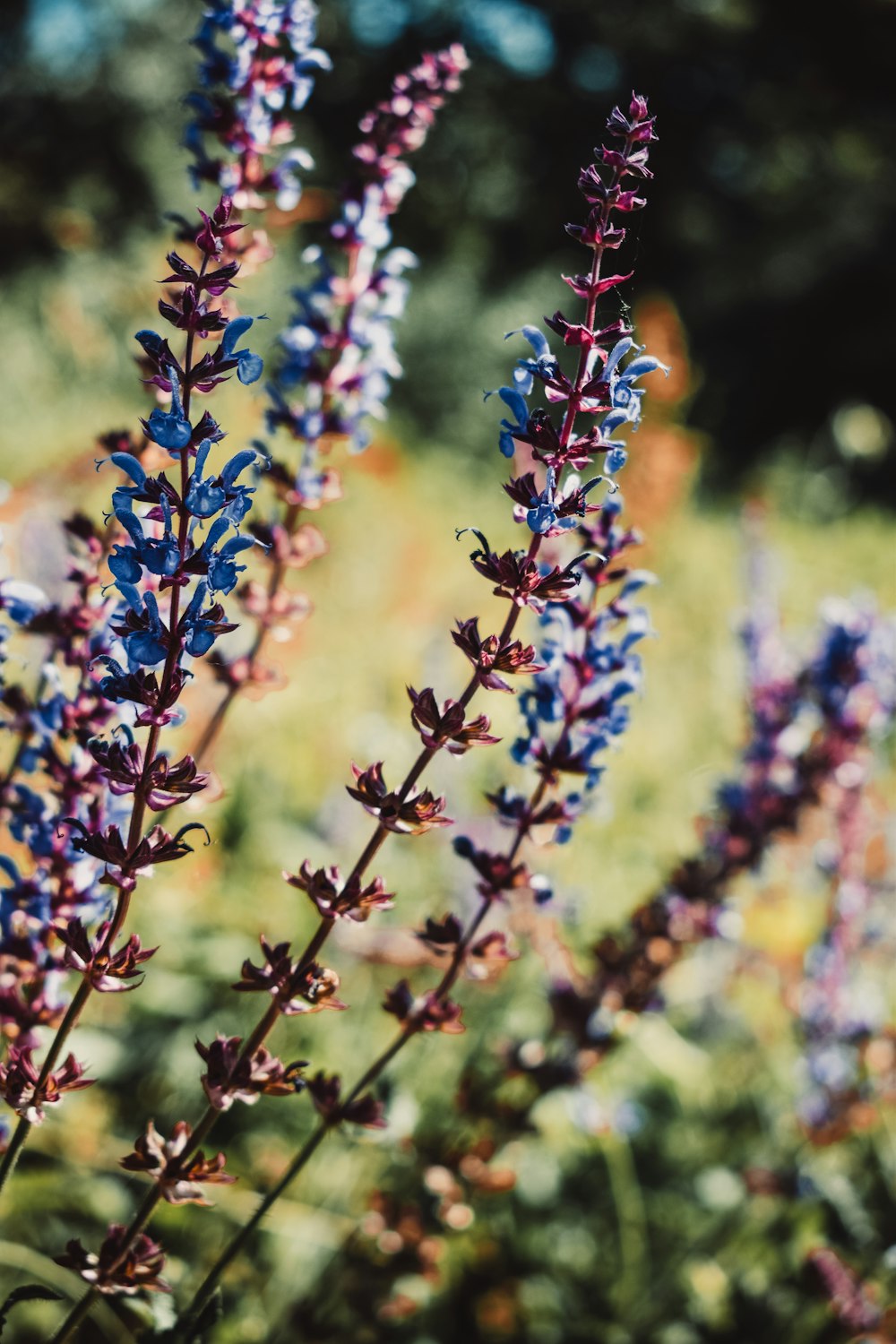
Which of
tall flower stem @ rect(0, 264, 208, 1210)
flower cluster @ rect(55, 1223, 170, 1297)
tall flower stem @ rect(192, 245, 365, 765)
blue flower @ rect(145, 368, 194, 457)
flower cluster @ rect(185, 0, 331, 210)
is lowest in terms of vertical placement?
flower cluster @ rect(55, 1223, 170, 1297)

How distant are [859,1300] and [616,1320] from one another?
0.51 metres

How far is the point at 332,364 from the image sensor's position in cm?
158

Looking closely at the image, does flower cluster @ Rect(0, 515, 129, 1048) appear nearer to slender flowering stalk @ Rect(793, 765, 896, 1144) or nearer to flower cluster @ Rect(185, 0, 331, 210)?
flower cluster @ Rect(185, 0, 331, 210)

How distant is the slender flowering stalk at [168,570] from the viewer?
86 centimetres

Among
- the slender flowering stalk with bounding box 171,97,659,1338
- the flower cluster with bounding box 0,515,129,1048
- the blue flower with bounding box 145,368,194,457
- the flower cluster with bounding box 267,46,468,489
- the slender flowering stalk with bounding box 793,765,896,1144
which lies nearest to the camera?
the blue flower with bounding box 145,368,194,457

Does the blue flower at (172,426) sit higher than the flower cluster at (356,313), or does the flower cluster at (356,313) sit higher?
the flower cluster at (356,313)

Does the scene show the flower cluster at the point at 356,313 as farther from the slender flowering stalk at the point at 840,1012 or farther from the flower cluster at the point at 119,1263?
the slender flowering stalk at the point at 840,1012

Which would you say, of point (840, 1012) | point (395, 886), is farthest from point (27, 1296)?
point (395, 886)

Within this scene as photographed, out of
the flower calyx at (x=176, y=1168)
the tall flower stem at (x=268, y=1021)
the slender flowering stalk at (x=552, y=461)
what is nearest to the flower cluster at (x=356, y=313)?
the slender flowering stalk at (x=552, y=461)

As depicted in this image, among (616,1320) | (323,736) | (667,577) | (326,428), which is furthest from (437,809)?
(667,577)

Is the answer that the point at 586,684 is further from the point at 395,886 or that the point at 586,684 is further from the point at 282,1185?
the point at 395,886

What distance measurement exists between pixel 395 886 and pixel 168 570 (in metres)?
2.38

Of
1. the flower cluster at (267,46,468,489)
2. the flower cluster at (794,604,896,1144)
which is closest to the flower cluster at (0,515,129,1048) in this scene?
the flower cluster at (267,46,468,489)

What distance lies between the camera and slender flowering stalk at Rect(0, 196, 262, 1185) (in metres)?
0.86
